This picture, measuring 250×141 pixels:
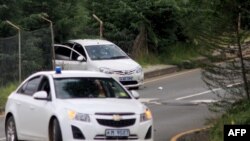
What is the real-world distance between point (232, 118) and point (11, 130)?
13.7ft

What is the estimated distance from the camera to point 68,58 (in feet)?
81.5

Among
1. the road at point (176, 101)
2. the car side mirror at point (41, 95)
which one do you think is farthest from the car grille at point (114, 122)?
the road at point (176, 101)

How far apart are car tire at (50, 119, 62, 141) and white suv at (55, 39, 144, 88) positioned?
10.5 m

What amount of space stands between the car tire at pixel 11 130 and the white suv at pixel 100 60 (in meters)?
8.88

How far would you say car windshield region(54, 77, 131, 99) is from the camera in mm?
12250

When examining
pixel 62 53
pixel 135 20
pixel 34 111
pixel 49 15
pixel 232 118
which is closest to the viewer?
pixel 232 118

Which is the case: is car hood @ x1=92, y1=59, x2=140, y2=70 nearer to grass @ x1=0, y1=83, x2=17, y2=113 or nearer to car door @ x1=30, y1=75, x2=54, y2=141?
grass @ x1=0, y1=83, x2=17, y2=113

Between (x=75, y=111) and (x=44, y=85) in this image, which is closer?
(x=75, y=111)

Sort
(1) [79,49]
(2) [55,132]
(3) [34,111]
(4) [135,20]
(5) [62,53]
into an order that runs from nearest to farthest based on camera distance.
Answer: (2) [55,132] < (3) [34,111] < (1) [79,49] < (5) [62,53] < (4) [135,20]

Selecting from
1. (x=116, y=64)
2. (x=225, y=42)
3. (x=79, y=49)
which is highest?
(x=225, y=42)

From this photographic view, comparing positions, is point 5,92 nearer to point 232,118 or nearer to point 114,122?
point 114,122

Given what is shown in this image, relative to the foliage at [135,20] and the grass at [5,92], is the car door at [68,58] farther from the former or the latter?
the foliage at [135,20]

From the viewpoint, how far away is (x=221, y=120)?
12336 millimetres

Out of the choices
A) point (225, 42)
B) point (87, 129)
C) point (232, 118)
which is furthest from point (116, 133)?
point (225, 42)
